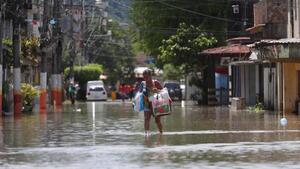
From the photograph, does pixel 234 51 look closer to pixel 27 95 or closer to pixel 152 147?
pixel 27 95

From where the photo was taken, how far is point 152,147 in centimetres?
1625

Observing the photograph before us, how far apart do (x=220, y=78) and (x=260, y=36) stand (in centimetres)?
853

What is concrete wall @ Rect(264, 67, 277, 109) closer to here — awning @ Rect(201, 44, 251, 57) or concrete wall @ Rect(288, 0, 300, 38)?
concrete wall @ Rect(288, 0, 300, 38)

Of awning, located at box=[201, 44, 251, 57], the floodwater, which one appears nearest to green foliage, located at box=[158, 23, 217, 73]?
awning, located at box=[201, 44, 251, 57]

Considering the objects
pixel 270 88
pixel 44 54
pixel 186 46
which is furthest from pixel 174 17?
pixel 270 88

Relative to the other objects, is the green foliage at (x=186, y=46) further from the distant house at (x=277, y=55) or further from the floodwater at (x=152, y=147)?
the floodwater at (x=152, y=147)

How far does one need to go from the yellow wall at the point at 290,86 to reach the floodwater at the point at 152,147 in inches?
359

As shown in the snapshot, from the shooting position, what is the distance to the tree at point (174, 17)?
182ft

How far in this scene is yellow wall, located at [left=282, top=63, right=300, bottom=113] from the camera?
1296 inches

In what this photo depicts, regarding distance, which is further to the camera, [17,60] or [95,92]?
[95,92]

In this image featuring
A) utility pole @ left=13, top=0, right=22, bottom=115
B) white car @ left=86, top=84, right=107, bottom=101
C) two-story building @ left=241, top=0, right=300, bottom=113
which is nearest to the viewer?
two-story building @ left=241, top=0, right=300, bottom=113

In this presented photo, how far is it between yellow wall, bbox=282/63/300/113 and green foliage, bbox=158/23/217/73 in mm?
17290

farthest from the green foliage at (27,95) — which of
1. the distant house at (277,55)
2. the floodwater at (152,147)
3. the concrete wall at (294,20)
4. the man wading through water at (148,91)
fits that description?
the man wading through water at (148,91)

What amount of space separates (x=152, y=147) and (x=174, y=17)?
41.0 metres
